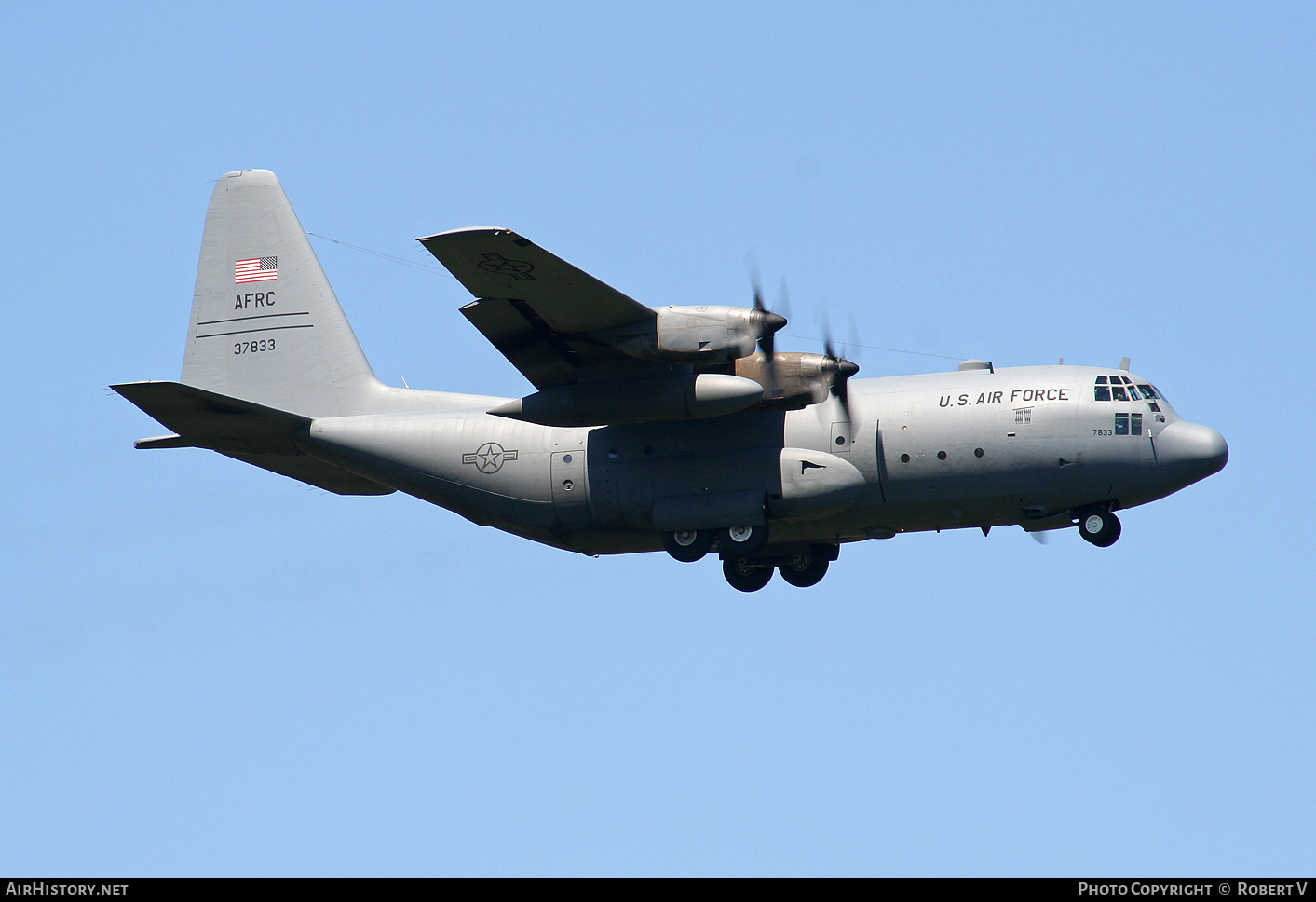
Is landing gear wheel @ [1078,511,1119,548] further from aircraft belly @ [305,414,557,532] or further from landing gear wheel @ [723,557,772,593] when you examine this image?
aircraft belly @ [305,414,557,532]

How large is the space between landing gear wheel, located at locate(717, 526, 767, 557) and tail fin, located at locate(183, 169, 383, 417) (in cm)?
627

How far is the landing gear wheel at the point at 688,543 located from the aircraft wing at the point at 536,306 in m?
2.48

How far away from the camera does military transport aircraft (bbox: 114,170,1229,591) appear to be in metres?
19.7

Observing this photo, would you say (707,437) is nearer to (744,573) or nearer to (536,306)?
(744,573)

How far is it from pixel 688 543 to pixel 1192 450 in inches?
269

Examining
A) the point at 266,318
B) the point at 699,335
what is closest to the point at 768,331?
the point at 699,335

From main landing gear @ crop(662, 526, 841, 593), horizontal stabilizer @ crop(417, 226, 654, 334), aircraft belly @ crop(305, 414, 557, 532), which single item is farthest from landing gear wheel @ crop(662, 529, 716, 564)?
horizontal stabilizer @ crop(417, 226, 654, 334)

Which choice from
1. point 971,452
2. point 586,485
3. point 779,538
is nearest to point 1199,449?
point 971,452

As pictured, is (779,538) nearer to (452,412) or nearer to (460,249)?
(452,412)

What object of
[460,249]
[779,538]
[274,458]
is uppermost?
[460,249]

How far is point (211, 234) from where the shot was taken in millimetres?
24953

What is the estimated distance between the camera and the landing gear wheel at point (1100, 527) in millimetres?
20406

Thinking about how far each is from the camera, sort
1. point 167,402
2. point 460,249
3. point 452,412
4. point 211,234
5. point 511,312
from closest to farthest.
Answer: point 460,249
point 511,312
point 167,402
point 452,412
point 211,234
